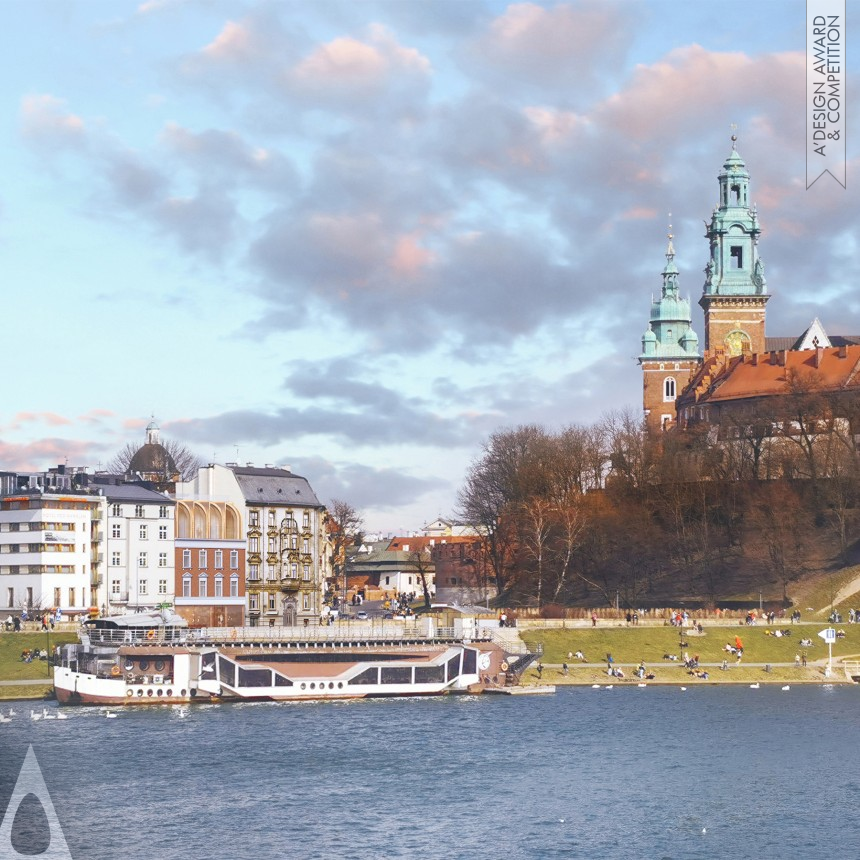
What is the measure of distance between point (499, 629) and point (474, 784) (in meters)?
49.0

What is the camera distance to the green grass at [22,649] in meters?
117

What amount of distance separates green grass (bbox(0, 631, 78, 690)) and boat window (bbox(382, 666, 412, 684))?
929 inches

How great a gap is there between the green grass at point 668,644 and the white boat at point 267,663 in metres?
12.0

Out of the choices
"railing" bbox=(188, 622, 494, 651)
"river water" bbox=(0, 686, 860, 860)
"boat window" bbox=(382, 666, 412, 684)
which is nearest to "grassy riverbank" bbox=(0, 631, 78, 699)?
"river water" bbox=(0, 686, 860, 860)

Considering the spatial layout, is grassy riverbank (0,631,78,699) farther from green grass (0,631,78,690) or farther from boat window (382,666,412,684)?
boat window (382,666,412,684)

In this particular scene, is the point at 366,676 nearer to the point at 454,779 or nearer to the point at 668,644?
the point at 668,644

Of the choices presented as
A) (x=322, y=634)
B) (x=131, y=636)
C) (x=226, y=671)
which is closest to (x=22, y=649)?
(x=131, y=636)

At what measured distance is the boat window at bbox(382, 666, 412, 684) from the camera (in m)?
114

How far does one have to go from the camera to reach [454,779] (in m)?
78.5

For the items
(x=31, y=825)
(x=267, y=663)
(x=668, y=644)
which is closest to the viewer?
(x=31, y=825)

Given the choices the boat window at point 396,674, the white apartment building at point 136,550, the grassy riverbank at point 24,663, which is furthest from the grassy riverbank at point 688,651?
the white apartment building at point 136,550

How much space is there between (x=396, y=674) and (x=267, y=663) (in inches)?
365

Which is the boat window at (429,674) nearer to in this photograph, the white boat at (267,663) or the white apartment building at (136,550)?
the white boat at (267,663)

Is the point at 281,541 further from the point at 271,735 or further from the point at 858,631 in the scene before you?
the point at 271,735
